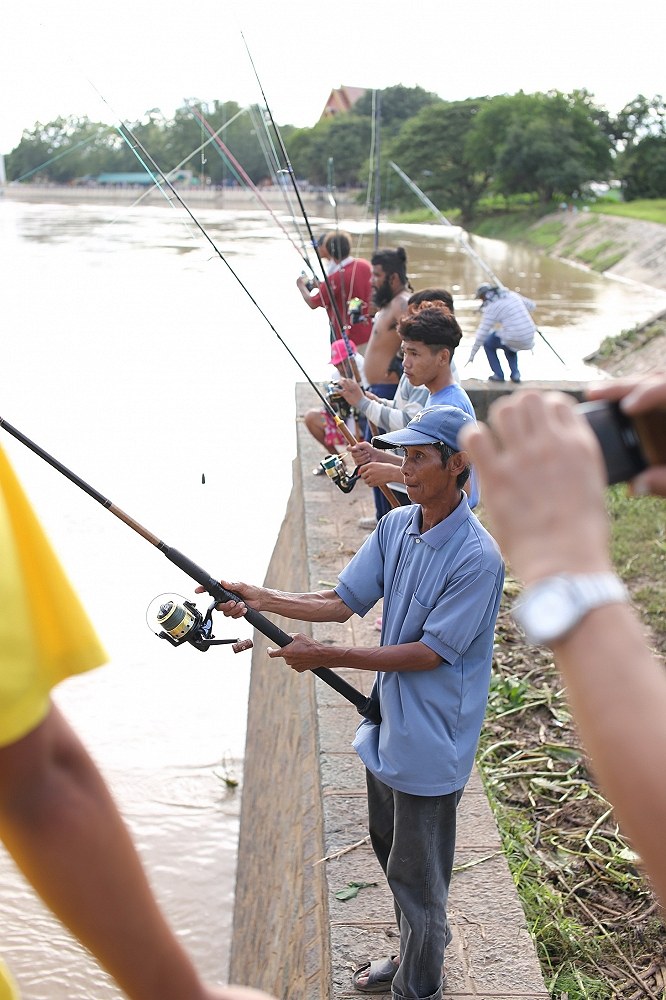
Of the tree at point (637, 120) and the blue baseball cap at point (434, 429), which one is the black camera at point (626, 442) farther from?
the tree at point (637, 120)

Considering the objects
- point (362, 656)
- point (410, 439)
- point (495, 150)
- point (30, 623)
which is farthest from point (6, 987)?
point (495, 150)

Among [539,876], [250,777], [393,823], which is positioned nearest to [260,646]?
[250,777]

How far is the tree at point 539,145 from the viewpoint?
4741 centimetres

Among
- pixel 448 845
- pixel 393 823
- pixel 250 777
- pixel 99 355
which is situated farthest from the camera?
pixel 99 355

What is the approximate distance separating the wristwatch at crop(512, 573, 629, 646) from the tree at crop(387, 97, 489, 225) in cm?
5219

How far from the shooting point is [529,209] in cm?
4834

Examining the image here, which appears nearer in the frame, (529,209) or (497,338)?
(497,338)

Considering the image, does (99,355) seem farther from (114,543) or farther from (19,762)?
(19,762)

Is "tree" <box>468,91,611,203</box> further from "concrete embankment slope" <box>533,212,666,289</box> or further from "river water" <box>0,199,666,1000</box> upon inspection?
"river water" <box>0,199,666,1000</box>

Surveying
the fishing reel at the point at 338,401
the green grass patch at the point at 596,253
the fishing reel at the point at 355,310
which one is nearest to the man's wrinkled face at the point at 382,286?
the fishing reel at the point at 338,401

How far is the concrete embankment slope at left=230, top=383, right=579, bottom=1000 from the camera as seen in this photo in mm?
2947

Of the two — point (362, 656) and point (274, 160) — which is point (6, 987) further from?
point (274, 160)

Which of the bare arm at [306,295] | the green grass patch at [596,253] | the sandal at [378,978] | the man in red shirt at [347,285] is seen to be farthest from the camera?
the green grass patch at [596,253]

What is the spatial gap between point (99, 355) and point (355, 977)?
16801 mm
